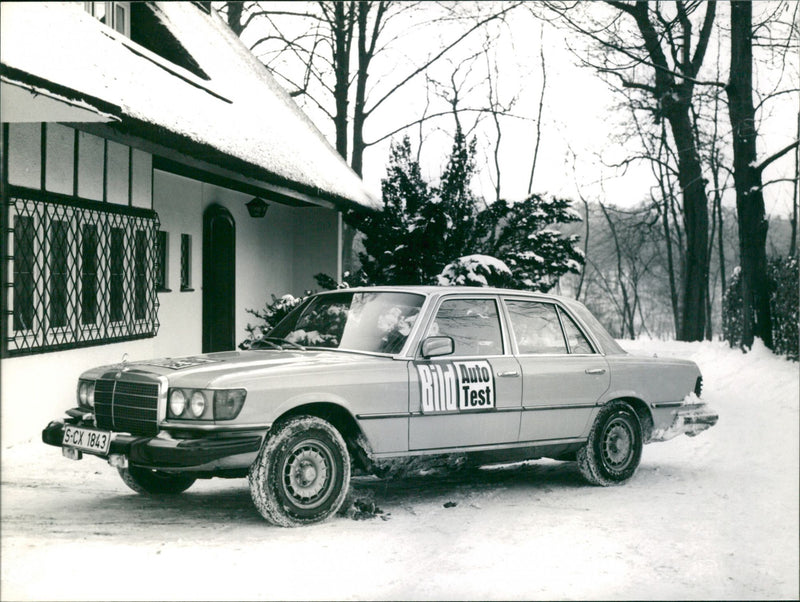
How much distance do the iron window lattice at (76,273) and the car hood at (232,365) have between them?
2287mm

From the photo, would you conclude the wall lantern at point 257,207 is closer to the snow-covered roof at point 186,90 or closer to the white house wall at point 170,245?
the white house wall at point 170,245

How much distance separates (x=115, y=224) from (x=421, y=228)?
13.8ft

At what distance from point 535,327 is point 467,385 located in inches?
43.5

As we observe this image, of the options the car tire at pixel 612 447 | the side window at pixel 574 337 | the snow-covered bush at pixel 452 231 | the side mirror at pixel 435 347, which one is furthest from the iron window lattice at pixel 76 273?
the car tire at pixel 612 447

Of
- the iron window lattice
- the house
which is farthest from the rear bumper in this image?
the iron window lattice

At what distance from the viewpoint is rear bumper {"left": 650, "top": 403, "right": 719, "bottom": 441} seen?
8773mm

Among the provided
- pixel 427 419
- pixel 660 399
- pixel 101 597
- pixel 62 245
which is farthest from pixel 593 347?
pixel 62 245

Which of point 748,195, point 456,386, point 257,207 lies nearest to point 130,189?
point 257,207

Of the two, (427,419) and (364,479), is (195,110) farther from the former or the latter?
(427,419)

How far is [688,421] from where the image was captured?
8836 mm

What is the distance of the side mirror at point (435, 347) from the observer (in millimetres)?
7016

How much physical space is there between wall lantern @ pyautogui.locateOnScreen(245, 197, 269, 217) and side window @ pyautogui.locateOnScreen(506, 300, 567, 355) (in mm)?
9572

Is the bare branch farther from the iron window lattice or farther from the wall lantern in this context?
the iron window lattice

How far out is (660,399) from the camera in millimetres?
8727
